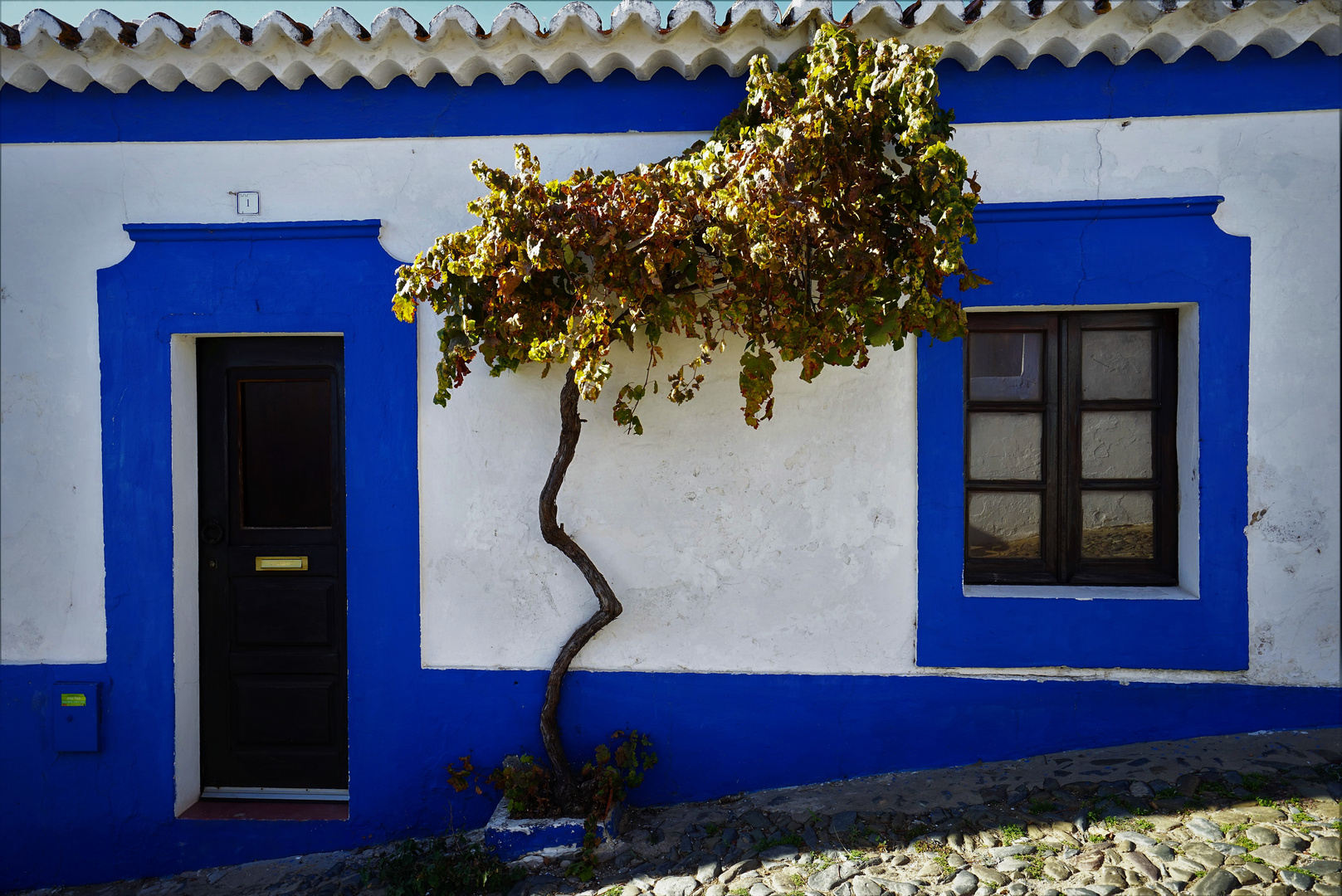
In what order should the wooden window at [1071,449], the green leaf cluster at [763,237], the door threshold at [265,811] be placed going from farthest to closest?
the door threshold at [265,811], the wooden window at [1071,449], the green leaf cluster at [763,237]

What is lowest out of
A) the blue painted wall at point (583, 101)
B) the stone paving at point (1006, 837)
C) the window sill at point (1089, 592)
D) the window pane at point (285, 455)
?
the stone paving at point (1006, 837)

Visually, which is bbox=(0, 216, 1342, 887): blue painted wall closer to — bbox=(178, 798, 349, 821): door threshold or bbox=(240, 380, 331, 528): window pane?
bbox=(178, 798, 349, 821): door threshold

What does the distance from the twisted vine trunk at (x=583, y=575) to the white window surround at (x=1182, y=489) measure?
5.17 feet

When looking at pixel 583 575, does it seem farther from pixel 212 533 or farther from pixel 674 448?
pixel 212 533

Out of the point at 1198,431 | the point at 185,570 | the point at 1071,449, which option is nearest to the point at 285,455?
the point at 185,570

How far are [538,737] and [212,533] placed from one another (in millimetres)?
1833

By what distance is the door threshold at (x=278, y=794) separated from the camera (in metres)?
3.72

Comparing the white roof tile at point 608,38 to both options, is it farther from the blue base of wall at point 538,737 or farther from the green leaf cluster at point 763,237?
the blue base of wall at point 538,737

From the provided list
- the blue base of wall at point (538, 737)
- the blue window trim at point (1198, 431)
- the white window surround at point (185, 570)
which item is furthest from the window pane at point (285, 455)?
the blue window trim at point (1198, 431)

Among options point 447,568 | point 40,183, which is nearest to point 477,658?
point 447,568

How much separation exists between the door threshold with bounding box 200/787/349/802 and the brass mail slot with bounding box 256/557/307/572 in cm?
107

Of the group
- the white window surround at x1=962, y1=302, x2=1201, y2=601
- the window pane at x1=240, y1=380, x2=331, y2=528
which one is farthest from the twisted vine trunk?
the white window surround at x1=962, y1=302, x2=1201, y2=601

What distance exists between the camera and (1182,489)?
342 centimetres

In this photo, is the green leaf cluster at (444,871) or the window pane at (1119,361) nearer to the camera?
the green leaf cluster at (444,871)
